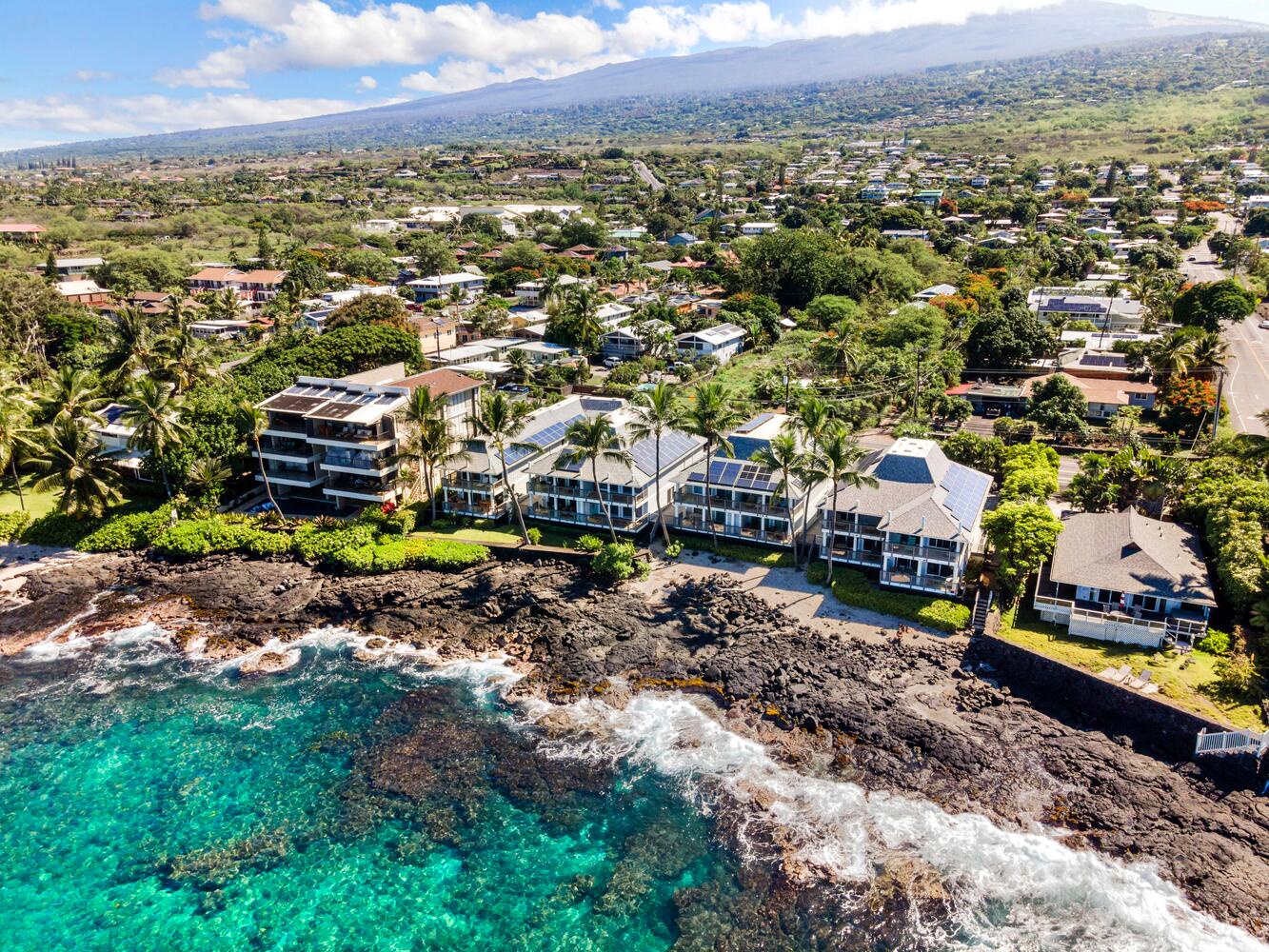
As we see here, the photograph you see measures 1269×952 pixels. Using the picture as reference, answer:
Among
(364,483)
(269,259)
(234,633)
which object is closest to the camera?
(234,633)

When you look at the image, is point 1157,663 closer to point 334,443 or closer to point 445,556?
point 445,556

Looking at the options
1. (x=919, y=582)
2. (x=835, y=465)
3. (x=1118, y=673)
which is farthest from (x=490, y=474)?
(x=1118, y=673)

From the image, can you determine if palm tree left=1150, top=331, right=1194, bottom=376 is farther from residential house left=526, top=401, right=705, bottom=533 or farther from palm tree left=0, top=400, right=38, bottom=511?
palm tree left=0, top=400, right=38, bottom=511

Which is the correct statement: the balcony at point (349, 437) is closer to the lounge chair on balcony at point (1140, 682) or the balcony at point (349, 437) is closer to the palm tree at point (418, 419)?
the palm tree at point (418, 419)

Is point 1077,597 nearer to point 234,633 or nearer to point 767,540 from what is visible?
point 767,540

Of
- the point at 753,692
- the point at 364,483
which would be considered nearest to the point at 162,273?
the point at 364,483

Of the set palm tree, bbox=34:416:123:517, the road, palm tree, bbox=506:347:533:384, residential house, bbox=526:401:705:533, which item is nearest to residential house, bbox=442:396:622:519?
residential house, bbox=526:401:705:533
